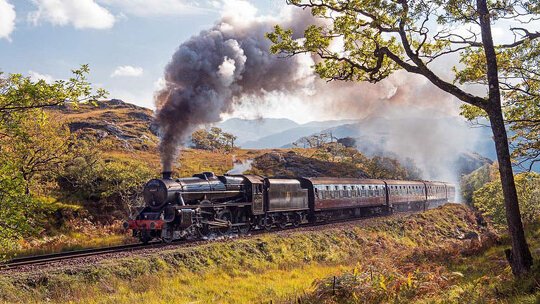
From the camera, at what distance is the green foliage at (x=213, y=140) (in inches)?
3386

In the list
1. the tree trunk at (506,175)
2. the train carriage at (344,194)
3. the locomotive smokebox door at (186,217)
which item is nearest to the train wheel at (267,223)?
the train carriage at (344,194)

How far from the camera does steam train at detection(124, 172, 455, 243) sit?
18.6 meters

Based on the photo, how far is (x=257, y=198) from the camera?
899 inches

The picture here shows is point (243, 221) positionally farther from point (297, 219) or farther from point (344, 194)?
point (344, 194)

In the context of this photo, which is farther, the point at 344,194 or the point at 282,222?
the point at 344,194

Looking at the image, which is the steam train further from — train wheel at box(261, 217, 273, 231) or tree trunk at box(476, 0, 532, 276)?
tree trunk at box(476, 0, 532, 276)

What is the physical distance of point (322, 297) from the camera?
376 inches

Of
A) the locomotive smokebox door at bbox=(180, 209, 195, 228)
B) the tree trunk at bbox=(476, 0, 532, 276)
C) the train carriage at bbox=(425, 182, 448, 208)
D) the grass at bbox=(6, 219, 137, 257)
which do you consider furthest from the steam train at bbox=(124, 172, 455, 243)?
the train carriage at bbox=(425, 182, 448, 208)

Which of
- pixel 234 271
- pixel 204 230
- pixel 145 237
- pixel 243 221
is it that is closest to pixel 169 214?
pixel 145 237

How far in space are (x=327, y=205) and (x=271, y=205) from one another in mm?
6579

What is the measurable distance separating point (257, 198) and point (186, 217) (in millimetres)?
5208

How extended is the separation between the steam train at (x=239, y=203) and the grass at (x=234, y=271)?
88.2 inches

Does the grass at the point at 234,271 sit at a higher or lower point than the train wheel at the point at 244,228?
lower

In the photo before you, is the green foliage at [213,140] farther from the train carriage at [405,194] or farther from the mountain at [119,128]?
the train carriage at [405,194]
